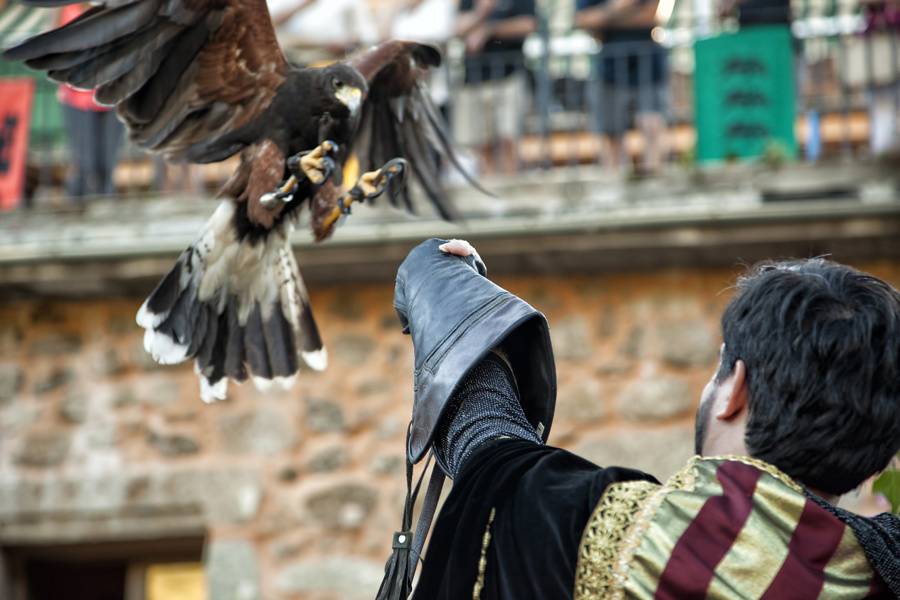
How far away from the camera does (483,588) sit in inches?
60.8

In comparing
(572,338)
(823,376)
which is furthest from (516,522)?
(572,338)

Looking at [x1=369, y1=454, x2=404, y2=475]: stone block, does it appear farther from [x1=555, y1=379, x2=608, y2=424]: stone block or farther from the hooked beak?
the hooked beak

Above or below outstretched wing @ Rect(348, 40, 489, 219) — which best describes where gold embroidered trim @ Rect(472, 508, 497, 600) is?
below

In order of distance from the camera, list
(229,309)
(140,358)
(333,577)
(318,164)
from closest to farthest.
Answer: (318,164) < (229,309) < (333,577) < (140,358)

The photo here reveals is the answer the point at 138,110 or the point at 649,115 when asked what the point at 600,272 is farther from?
the point at 138,110

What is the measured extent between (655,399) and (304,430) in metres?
1.35

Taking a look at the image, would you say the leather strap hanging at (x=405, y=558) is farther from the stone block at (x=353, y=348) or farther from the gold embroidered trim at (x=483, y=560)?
the stone block at (x=353, y=348)

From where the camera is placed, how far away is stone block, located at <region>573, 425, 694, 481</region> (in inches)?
187

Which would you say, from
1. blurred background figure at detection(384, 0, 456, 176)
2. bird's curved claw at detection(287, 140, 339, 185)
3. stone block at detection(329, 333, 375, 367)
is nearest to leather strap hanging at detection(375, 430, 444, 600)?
bird's curved claw at detection(287, 140, 339, 185)

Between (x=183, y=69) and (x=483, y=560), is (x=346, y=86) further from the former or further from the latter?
(x=483, y=560)

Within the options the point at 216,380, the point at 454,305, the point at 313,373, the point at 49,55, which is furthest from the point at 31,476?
the point at 454,305

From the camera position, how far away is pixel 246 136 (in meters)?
2.98

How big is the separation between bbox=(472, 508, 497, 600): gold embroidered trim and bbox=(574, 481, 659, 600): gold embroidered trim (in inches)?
5.1

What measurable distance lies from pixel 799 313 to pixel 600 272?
3482 millimetres
